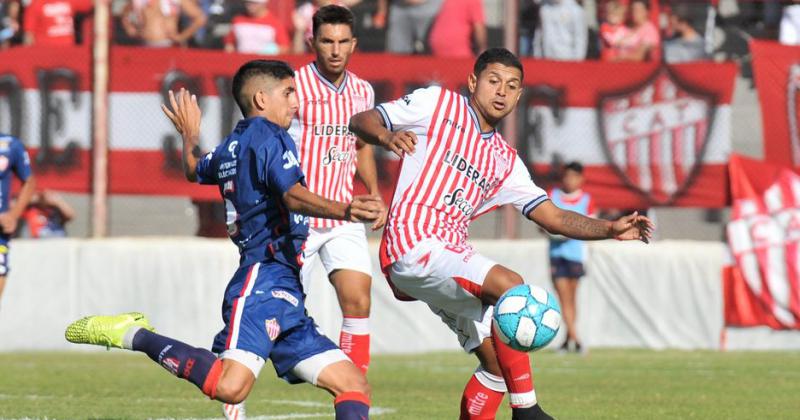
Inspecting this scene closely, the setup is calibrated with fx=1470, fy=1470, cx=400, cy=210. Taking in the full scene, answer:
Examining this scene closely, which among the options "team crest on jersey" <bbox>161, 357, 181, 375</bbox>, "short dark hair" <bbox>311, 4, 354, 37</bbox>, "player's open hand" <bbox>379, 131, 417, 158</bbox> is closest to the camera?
"team crest on jersey" <bbox>161, 357, 181, 375</bbox>

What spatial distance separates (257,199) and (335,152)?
268 centimetres

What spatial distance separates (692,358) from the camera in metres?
15.3

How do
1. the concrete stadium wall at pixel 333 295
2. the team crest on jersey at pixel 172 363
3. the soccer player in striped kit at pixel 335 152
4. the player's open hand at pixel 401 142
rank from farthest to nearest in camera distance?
1. the concrete stadium wall at pixel 333 295
2. the soccer player in striped kit at pixel 335 152
3. the player's open hand at pixel 401 142
4. the team crest on jersey at pixel 172 363

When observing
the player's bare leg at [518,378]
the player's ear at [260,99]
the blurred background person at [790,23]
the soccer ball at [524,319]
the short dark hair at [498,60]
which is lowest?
the player's bare leg at [518,378]

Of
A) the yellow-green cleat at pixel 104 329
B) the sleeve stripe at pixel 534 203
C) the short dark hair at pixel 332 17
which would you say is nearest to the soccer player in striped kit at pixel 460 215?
the sleeve stripe at pixel 534 203

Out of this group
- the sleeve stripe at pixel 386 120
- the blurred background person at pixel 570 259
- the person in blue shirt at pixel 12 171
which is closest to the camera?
the sleeve stripe at pixel 386 120

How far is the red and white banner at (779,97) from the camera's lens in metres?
16.9

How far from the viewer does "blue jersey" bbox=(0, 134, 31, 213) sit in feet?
40.8

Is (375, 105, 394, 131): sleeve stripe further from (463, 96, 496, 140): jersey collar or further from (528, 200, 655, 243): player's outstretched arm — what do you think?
(528, 200, 655, 243): player's outstretched arm

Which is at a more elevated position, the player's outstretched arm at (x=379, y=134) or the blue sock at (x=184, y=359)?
the player's outstretched arm at (x=379, y=134)

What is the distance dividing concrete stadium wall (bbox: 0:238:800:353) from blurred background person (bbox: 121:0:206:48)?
2.29m

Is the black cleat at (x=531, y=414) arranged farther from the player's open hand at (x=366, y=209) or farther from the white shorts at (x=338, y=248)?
the white shorts at (x=338, y=248)

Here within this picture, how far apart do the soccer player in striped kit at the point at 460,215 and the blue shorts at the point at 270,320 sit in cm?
99

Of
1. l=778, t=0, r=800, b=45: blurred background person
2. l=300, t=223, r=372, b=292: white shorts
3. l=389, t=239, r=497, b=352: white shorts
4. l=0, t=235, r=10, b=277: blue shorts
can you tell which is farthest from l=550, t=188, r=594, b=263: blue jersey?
l=389, t=239, r=497, b=352: white shorts
